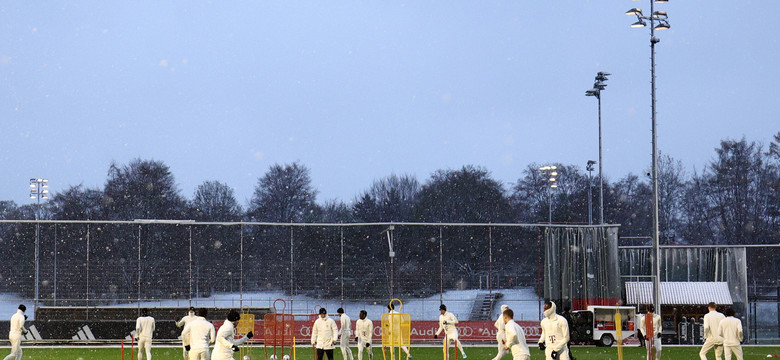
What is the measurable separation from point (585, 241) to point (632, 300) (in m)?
4.30

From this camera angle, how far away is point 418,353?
1270 inches

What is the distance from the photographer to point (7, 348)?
Answer: 34.8 metres

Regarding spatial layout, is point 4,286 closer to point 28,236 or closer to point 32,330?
point 32,330

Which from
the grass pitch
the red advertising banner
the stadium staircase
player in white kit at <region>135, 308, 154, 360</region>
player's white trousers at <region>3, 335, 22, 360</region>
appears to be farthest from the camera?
the stadium staircase

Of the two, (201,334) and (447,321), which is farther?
(447,321)

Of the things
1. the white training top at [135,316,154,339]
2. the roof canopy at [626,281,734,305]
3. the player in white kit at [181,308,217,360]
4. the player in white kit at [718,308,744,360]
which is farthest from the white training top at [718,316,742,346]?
the roof canopy at [626,281,734,305]

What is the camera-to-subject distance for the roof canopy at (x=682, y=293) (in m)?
40.8

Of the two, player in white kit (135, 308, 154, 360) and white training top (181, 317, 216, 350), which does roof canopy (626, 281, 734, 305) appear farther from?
white training top (181, 317, 216, 350)

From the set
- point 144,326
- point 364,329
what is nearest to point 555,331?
point 364,329

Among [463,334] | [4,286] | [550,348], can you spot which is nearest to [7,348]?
[4,286]

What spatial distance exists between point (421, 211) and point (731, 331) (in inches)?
2133

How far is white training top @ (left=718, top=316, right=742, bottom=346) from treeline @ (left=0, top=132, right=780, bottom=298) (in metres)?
27.3

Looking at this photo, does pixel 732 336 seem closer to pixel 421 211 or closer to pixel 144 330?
pixel 144 330

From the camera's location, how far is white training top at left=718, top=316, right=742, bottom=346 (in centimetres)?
2186
